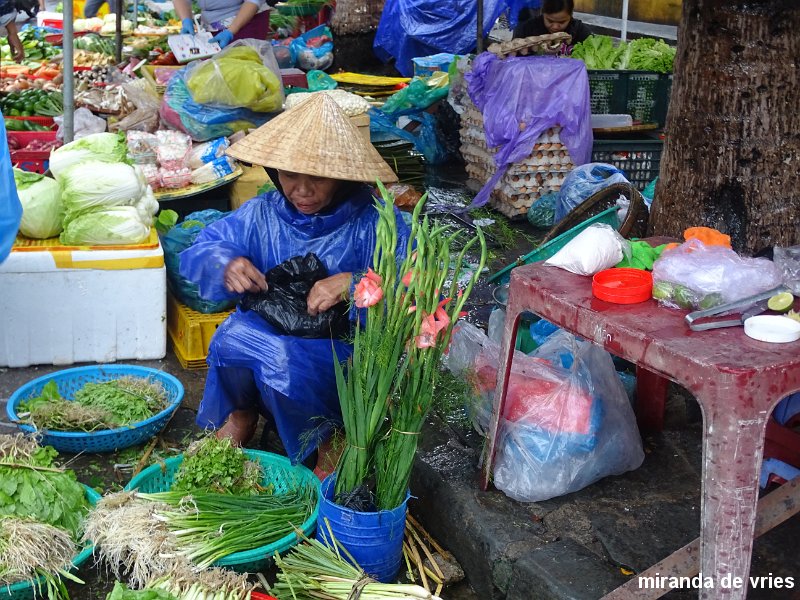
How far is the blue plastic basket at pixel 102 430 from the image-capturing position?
366 centimetres

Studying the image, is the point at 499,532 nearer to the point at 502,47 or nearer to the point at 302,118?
the point at 302,118

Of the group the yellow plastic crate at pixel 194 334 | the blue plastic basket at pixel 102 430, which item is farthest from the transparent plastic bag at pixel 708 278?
the yellow plastic crate at pixel 194 334

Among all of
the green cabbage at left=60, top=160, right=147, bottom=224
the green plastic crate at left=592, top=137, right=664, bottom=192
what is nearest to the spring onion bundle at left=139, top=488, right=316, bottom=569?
the green cabbage at left=60, top=160, right=147, bottom=224

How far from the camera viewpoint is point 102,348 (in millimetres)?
4613

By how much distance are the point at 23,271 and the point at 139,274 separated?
1.82 feet

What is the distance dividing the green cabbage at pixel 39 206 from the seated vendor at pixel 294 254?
1.44 meters

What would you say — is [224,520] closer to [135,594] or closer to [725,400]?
[135,594]

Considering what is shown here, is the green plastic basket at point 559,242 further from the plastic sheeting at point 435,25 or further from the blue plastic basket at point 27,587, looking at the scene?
the plastic sheeting at point 435,25

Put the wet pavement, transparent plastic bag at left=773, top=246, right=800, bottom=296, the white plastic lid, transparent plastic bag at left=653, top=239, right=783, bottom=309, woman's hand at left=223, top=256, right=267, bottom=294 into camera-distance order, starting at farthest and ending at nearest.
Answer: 1. woman's hand at left=223, top=256, right=267, bottom=294
2. the wet pavement
3. transparent plastic bag at left=773, top=246, right=800, bottom=296
4. transparent plastic bag at left=653, top=239, right=783, bottom=309
5. the white plastic lid

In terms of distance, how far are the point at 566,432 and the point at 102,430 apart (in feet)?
6.40

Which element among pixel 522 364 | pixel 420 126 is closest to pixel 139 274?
pixel 522 364

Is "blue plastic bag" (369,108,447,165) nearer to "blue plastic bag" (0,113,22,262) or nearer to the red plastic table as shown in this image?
"blue plastic bag" (0,113,22,262)

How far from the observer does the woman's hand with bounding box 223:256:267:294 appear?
3311mm

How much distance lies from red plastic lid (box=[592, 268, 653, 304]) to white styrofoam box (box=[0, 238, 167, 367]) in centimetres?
263
